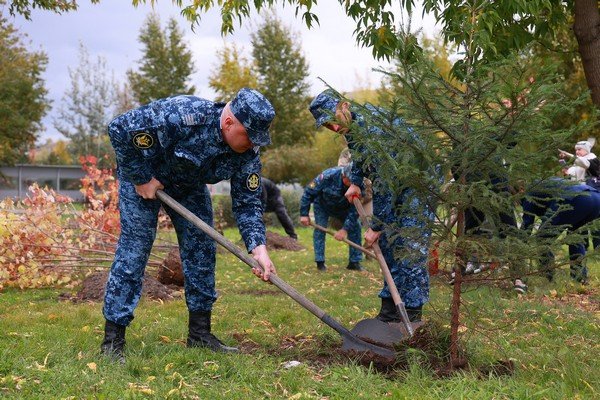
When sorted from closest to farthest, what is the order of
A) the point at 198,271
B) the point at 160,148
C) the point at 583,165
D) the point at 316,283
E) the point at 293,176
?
the point at 160,148 < the point at 198,271 < the point at 316,283 < the point at 583,165 < the point at 293,176

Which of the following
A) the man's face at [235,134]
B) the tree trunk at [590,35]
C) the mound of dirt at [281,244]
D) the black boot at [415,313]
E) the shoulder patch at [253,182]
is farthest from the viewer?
the mound of dirt at [281,244]

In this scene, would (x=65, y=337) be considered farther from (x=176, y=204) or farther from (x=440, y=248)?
(x=440, y=248)

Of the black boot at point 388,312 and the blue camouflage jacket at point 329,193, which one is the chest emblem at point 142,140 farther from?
the blue camouflage jacket at point 329,193

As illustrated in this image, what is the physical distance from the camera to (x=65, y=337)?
14.5 ft

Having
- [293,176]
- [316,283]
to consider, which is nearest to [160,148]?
[316,283]

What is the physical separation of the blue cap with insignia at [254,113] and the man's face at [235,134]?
38 millimetres

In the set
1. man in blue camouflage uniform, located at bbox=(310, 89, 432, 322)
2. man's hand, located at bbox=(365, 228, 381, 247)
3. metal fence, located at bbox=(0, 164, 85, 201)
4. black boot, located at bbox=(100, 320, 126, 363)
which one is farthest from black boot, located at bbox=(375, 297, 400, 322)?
metal fence, located at bbox=(0, 164, 85, 201)

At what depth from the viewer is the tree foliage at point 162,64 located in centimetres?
3559

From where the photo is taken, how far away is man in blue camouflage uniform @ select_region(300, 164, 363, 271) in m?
8.52

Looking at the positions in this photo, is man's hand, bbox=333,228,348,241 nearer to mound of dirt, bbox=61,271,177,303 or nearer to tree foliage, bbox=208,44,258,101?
mound of dirt, bbox=61,271,177,303

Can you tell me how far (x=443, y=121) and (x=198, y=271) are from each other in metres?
1.94

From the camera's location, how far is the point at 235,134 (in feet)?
12.4

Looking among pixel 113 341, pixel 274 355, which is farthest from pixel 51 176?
pixel 274 355

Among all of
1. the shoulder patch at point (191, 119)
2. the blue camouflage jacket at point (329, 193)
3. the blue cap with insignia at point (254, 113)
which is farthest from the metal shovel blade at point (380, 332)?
the blue camouflage jacket at point (329, 193)
